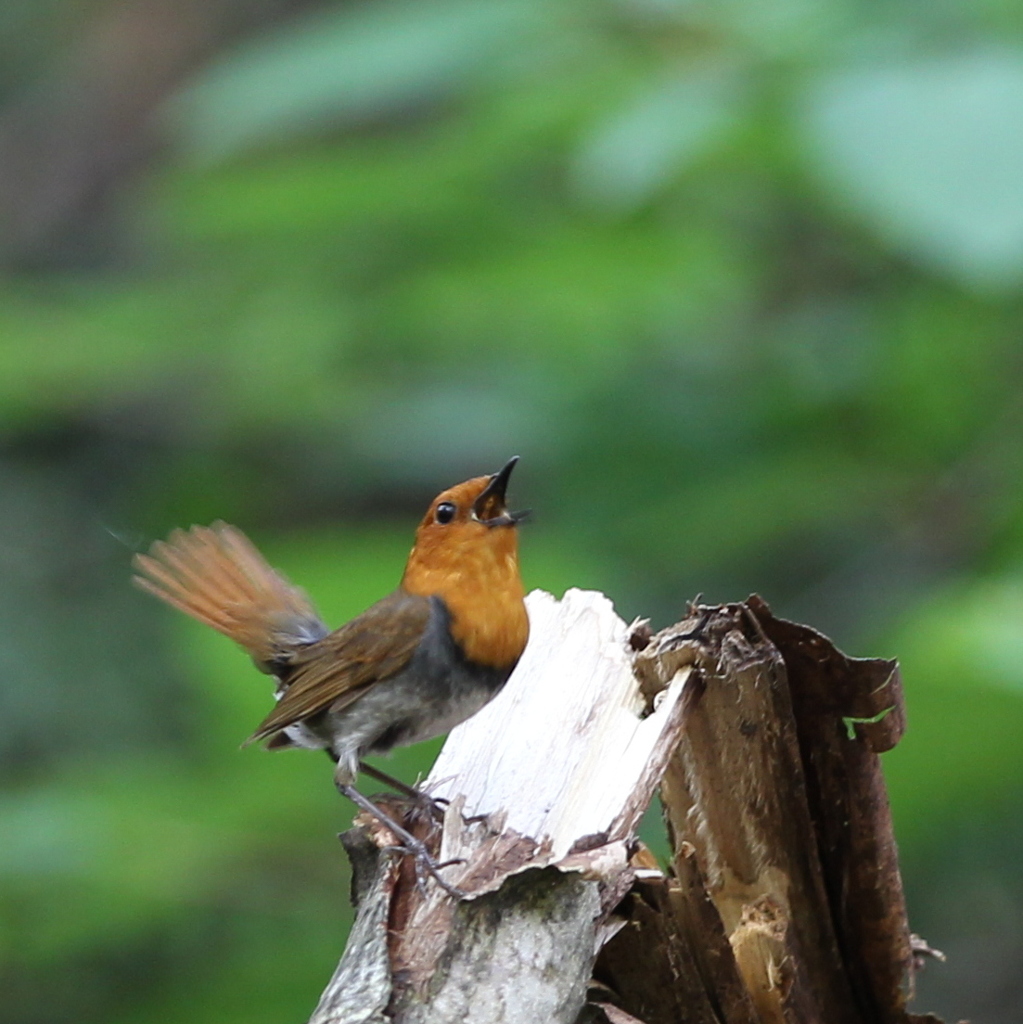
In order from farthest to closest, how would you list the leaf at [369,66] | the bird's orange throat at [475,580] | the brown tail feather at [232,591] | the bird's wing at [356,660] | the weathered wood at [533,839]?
the leaf at [369,66], the brown tail feather at [232,591], the bird's wing at [356,660], the bird's orange throat at [475,580], the weathered wood at [533,839]

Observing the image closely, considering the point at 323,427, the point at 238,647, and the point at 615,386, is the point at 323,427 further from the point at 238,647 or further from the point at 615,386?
the point at 238,647

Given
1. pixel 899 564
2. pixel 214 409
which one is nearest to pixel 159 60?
pixel 214 409

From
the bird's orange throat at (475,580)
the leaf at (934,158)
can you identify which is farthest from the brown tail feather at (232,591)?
the leaf at (934,158)

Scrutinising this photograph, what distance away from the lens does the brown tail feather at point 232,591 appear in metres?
4.38

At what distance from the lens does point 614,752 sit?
3379mm

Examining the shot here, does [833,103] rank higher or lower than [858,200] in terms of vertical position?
higher

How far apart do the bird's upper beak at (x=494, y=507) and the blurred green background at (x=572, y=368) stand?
327 millimetres

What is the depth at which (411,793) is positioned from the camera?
370 cm

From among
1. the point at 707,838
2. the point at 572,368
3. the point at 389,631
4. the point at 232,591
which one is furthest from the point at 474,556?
the point at 572,368

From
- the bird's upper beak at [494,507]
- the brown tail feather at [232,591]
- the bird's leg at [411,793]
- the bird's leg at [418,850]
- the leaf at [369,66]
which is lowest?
the bird's leg at [418,850]

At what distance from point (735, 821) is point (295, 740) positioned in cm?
142

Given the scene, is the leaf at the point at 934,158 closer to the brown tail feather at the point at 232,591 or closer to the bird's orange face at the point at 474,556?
the bird's orange face at the point at 474,556

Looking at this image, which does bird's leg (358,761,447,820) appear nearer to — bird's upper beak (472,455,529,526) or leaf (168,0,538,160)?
bird's upper beak (472,455,529,526)

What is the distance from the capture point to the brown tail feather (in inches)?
172
